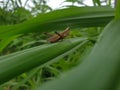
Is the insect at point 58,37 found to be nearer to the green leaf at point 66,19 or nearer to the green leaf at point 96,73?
the green leaf at point 66,19

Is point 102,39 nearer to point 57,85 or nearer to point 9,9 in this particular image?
point 57,85

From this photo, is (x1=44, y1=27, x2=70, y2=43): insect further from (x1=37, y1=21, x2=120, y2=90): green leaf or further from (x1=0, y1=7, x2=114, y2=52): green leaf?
(x1=37, y1=21, x2=120, y2=90): green leaf

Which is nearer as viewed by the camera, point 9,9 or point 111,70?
point 111,70

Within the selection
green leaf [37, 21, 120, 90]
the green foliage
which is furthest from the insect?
green leaf [37, 21, 120, 90]

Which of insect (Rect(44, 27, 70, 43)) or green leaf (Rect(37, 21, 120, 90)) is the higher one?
green leaf (Rect(37, 21, 120, 90))

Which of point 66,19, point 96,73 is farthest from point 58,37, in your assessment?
point 96,73

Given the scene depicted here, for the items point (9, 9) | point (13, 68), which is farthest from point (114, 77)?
point (9, 9)

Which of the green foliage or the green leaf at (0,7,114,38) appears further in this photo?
the green leaf at (0,7,114,38)

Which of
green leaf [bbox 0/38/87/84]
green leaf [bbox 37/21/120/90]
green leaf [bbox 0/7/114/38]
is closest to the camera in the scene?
green leaf [bbox 37/21/120/90]

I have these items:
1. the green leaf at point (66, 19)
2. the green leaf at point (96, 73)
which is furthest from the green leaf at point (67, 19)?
the green leaf at point (96, 73)
